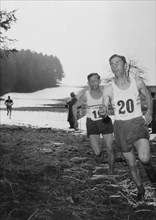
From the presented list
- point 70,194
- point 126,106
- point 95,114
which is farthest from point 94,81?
point 70,194

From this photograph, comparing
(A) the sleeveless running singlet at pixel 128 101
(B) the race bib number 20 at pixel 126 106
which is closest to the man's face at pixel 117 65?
(A) the sleeveless running singlet at pixel 128 101

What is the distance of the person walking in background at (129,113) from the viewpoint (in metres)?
4.66

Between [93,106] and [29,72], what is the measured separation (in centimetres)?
11720

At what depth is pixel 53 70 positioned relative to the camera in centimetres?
13788

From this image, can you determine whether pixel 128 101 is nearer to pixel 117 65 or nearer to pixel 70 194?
pixel 117 65

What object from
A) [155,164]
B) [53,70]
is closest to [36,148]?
[155,164]

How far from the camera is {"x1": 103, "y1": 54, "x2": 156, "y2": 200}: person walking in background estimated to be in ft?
15.3

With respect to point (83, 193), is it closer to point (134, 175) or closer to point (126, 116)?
point (134, 175)

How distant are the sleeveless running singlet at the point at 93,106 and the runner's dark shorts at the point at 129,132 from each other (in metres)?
1.96

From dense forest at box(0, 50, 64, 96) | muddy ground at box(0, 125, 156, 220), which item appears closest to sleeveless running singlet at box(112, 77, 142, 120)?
muddy ground at box(0, 125, 156, 220)

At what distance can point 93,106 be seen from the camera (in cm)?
685

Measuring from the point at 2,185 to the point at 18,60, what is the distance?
395 ft

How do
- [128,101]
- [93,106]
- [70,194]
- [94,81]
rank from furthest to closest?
[93,106] < [94,81] < [70,194] < [128,101]

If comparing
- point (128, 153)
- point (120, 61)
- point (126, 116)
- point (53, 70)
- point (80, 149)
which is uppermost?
point (53, 70)
